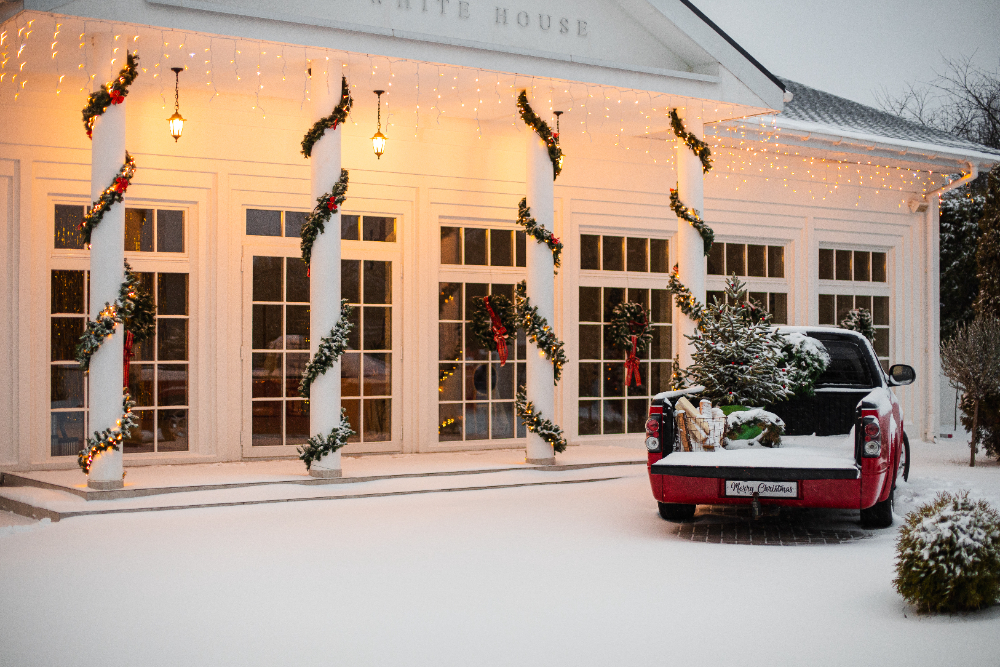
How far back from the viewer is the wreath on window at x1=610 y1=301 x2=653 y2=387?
13.0 metres

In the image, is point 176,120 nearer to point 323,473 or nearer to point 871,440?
point 323,473

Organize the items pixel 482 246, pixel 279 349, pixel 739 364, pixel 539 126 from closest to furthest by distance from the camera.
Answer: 1. pixel 739 364
2. pixel 539 126
3. pixel 279 349
4. pixel 482 246

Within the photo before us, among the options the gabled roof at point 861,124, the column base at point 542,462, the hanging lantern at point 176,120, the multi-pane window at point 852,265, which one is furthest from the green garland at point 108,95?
the multi-pane window at point 852,265

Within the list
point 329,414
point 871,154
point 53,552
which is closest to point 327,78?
point 329,414

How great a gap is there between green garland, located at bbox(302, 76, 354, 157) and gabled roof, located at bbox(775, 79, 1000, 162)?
19.8 feet

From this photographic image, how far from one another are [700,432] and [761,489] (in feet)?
2.71

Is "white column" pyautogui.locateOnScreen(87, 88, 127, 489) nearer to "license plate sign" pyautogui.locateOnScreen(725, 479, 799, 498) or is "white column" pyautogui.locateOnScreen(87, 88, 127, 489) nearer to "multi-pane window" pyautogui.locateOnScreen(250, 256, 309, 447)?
"multi-pane window" pyautogui.locateOnScreen(250, 256, 309, 447)

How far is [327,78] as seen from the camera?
31.1 feet

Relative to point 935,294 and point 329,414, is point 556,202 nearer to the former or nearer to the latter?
point 329,414

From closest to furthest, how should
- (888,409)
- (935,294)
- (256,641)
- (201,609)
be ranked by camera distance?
1. (256,641)
2. (201,609)
3. (888,409)
4. (935,294)

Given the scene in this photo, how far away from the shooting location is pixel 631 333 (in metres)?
A: 13.2

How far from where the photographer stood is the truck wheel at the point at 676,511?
7.93 meters

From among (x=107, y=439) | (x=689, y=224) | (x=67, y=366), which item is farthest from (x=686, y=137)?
(x=67, y=366)

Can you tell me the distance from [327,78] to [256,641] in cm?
610
